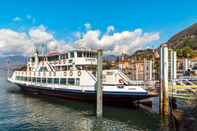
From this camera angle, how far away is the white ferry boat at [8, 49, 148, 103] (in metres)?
30.0

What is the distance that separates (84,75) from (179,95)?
15464mm

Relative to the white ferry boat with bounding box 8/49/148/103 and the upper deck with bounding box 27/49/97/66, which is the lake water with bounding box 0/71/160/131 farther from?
the upper deck with bounding box 27/49/97/66

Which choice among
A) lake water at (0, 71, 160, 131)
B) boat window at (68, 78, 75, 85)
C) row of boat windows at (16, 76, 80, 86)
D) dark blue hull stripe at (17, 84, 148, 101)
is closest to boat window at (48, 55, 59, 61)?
row of boat windows at (16, 76, 80, 86)

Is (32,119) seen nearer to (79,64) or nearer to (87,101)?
(87,101)

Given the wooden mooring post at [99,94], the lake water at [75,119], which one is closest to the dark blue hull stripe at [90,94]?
the lake water at [75,119]

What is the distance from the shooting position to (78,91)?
3384 centimetres

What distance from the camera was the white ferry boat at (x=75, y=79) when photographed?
1182 inches

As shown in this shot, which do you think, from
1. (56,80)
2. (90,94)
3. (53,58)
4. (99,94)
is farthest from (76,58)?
(99,94)

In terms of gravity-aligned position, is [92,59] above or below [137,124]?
above

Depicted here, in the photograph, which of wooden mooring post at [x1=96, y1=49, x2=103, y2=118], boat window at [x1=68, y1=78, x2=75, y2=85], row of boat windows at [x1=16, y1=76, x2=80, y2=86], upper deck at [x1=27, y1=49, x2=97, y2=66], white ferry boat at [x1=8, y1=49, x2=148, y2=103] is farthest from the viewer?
upper deck at [x1=27, y1=49, x2=97, y2=66]

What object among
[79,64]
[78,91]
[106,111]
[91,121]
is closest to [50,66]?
[79,64]

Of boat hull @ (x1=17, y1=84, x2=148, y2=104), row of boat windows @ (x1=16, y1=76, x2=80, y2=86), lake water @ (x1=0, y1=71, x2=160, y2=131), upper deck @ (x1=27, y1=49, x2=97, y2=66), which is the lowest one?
lake water @ (x1=0, y1=71, x2=160, y2=131)

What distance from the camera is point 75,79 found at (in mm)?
35125

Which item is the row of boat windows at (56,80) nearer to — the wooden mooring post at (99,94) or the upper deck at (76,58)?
the upper deck at (76,58)
